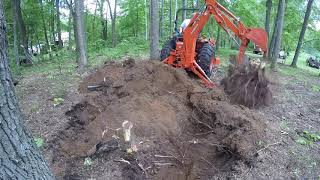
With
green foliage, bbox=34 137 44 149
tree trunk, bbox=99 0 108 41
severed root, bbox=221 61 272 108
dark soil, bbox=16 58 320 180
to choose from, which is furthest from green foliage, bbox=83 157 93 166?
tree trunk, bbox=99 0 108 41

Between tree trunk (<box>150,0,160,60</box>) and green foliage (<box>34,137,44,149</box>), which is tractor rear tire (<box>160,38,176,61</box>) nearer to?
tree trunk (<box>150,0,160,60</box>)

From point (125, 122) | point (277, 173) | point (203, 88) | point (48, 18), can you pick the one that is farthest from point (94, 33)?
point (277, 173)

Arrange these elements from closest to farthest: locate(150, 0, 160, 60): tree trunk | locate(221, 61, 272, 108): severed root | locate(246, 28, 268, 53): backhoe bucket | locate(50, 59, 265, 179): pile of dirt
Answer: locate(50, 59, 265, 179): pile of dirt, locate(221, 61, 272, 108): severed root, locate(246, 28, 268, 53): backhoe bucket, locate(150, 0, 160, 60): tree trunk

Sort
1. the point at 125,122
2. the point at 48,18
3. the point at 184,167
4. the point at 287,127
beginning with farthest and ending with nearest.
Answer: the point at 48,18
the point at 287,127
the point at 125,122
the point at 184,167

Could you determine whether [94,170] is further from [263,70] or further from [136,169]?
[263,70]

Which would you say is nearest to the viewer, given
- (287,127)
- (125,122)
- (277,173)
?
(277,173)

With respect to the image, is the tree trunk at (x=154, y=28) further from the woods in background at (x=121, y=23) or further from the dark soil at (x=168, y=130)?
the dark soil at (x=168, y=130)

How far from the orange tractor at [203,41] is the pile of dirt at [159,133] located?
2.50ft

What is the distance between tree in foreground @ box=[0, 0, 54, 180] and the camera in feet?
7.45

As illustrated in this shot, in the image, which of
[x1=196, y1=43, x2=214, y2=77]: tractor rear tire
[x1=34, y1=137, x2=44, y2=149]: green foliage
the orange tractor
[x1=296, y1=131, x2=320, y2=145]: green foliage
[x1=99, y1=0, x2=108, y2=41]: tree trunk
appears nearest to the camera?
[x1=34, y1=137, x2=44, y2=149]: green foliage

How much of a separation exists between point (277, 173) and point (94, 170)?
8.81ft

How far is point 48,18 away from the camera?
67.3 ft

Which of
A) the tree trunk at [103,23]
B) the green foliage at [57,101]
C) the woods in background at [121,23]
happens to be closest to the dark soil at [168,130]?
the green foliage at [57,101]

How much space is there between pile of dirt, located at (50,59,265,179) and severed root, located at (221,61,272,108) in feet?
1.38
